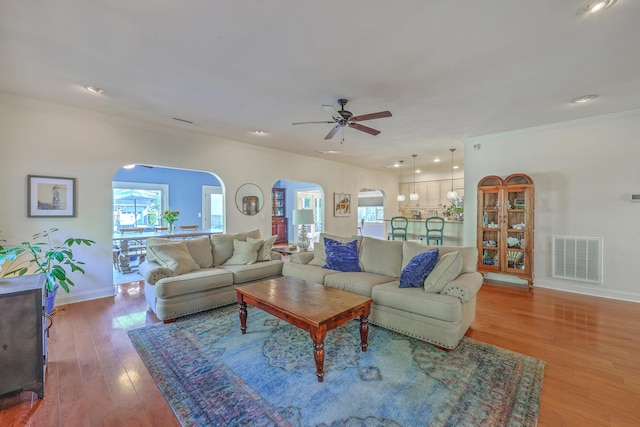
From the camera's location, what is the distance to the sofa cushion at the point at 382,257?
138 inches

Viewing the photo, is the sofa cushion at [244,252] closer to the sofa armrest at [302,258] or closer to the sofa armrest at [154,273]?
the sofa armrest at [302,258]

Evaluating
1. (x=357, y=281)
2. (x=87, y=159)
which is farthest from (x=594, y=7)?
(x=87, y=159)

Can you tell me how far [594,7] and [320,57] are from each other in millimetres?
1944

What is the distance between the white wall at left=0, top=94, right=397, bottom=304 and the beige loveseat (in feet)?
3.39

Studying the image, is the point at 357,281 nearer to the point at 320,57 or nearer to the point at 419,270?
the point at 419,270

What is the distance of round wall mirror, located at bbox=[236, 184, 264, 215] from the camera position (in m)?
5.64

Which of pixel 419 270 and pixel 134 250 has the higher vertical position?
pixel 419 270

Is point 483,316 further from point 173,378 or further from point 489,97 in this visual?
point 173,378

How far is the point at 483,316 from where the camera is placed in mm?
3328

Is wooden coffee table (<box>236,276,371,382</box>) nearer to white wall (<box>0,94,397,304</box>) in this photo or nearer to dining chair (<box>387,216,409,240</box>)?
white wall (<box>0,94,397,304</box>)

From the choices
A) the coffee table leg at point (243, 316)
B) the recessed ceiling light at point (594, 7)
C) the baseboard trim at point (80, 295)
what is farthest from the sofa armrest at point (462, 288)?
the baseboard trim at point (80, 295)

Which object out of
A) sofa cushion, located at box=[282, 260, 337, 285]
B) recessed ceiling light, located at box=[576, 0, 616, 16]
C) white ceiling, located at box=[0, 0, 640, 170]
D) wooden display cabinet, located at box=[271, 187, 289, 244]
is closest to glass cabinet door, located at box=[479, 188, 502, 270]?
white ceiling, located at box=[0, 0, 640, 170]

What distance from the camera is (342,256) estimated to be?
376 centimetres

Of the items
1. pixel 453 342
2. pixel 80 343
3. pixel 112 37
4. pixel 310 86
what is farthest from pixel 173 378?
pixel 310 86
